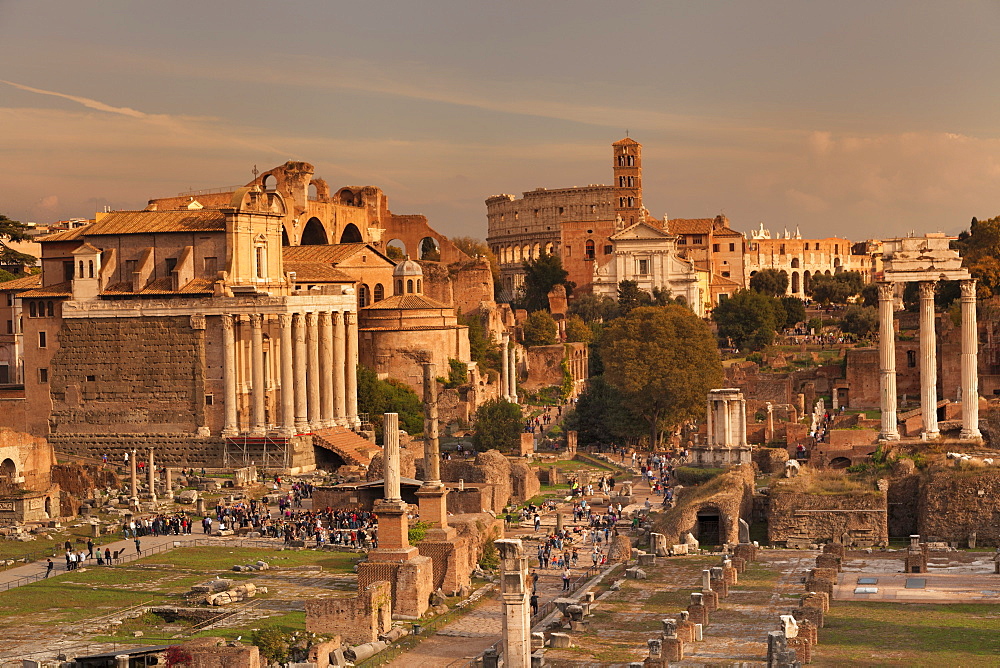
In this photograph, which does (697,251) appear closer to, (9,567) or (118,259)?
(118,259)

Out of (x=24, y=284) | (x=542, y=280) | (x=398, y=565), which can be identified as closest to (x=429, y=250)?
(x=542, y=280)

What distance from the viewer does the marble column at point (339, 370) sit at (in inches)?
2576

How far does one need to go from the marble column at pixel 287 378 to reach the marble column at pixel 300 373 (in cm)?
36

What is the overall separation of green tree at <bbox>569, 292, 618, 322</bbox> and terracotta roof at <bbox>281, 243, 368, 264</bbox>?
2541cm

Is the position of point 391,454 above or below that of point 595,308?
below

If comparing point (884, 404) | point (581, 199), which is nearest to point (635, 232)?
point (581, 199)

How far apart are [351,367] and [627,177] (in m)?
71.1

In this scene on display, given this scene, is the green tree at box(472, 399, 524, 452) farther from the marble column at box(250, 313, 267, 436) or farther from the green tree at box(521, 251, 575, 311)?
the green tree at box(521, 251, 575, 311)

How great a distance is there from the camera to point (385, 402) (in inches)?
2680

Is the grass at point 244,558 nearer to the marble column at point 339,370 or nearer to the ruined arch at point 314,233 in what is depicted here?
the marble column at point 339,370

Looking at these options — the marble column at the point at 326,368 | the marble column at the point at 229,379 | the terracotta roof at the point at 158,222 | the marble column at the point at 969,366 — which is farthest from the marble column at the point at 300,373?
the marble column at the point at 969,366

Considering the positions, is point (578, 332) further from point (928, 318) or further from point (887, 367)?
point (928, 318)

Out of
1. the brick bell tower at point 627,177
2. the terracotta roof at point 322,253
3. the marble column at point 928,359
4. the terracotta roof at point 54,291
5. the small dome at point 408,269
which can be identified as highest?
the brick bell tower at point 627,177

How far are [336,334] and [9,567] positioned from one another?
27059 mm
